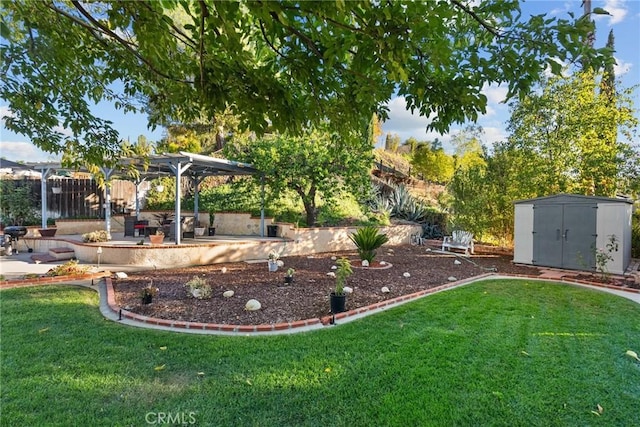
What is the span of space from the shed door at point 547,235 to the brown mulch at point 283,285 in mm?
583

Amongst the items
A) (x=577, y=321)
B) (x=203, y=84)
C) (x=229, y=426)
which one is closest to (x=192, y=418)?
(x=229, y=426)

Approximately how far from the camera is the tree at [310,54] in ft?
6.79

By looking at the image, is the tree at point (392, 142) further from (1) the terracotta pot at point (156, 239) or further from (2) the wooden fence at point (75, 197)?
(1) the terracotta pot at point (156, 239)

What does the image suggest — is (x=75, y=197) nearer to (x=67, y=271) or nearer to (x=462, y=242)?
(x=67, y=271)

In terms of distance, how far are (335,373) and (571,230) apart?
917 cm

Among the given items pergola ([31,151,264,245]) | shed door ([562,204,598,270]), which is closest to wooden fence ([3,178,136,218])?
pergola ([31,151,264,245])

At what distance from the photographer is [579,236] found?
9.30 metres

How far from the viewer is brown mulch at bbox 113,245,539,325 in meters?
5.32

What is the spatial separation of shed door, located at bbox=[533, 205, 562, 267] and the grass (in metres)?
4.87

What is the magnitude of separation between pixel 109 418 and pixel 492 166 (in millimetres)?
12826

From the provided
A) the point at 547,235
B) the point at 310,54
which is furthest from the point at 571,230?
the point at 310,54

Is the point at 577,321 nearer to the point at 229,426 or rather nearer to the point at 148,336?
the point at 229,426

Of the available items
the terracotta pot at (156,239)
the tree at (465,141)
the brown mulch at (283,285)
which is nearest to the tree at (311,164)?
the brown mulch at (283,285)

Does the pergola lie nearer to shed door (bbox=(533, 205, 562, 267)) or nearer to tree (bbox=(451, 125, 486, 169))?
shed door (bbox=(533, 205, 562, 267))
